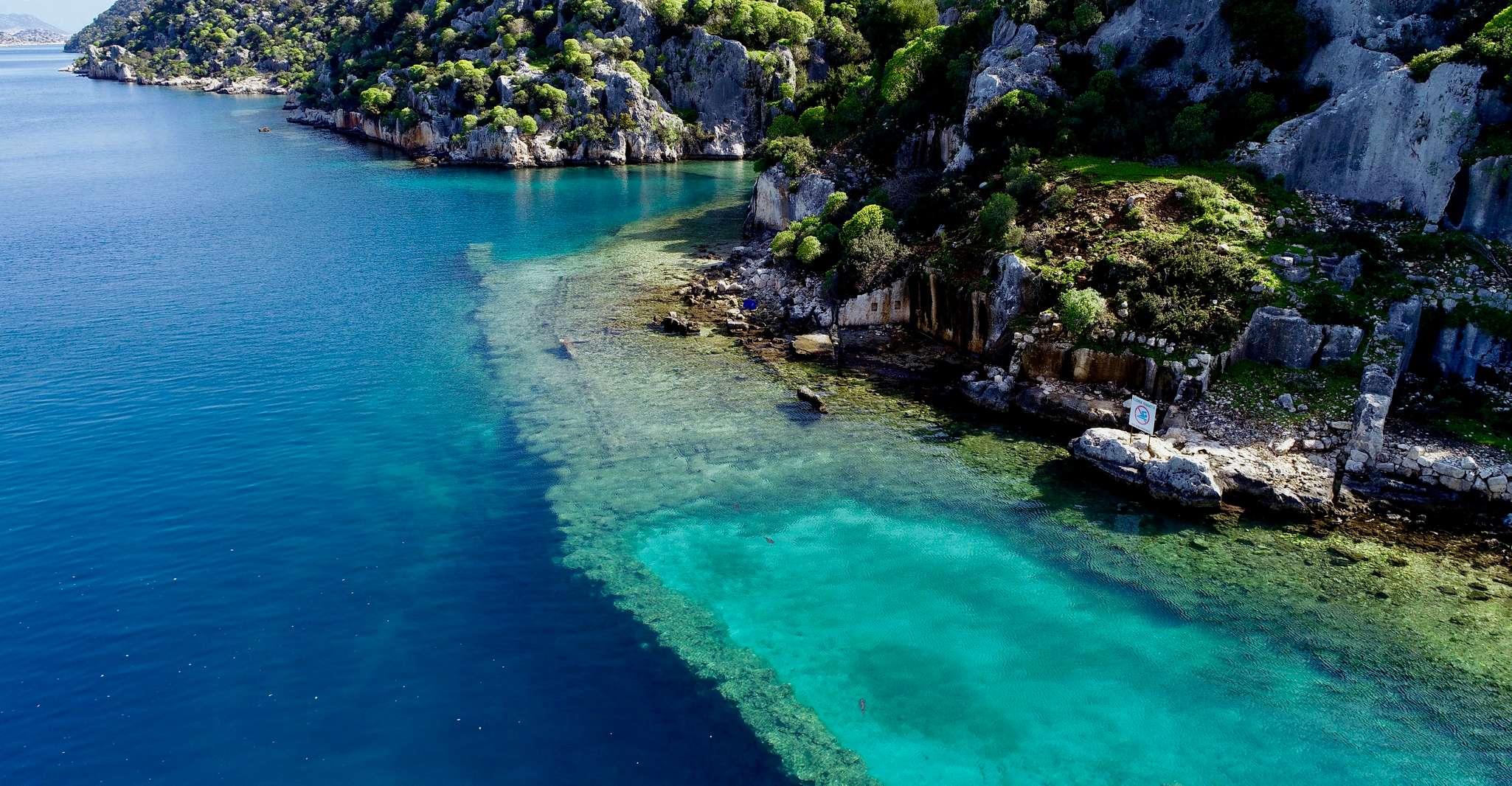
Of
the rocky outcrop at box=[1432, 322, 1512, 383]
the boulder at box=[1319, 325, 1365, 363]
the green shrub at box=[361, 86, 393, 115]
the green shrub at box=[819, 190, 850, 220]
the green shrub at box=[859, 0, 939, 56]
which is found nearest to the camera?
the rocky outcrop at box=[1432, 322, 1512, 383]

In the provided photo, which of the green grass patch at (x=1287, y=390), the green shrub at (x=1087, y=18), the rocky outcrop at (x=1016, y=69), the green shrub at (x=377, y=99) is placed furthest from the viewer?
the green shrub at (x=377, y=99)

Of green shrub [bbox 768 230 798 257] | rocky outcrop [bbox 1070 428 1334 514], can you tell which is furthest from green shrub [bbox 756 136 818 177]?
rocky outcrop [bbox 1070 428 1334 514]

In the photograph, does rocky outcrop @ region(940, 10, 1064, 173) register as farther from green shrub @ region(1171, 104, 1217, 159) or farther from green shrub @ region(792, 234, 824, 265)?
green shrub @ region(792, 234, 824, 265)

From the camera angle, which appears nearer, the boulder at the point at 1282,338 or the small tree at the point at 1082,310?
the boulder at the point at 1282,338

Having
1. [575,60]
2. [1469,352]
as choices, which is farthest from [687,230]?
[1469,352]

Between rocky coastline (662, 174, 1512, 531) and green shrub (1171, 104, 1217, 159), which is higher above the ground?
green shrub (1171, 104, 1217, 159)

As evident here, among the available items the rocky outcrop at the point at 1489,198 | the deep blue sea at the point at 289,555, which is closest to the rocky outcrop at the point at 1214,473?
the rocky outcrop at the point at 1489,198

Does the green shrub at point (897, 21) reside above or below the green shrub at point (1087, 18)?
above

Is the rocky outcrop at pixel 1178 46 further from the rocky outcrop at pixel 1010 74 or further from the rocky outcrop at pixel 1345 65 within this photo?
the rocky outcrop at pixel 1010 74
